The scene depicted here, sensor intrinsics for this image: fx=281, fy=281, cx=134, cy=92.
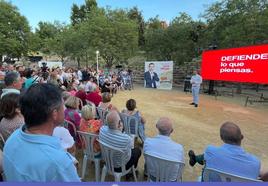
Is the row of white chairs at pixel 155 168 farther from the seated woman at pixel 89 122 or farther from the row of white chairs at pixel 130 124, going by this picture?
the row of white chairs at pixel 130 124

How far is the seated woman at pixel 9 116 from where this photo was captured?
3055 mm

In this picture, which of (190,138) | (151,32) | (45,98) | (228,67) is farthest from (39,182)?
(151,32)

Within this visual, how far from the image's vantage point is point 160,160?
314 centimetres

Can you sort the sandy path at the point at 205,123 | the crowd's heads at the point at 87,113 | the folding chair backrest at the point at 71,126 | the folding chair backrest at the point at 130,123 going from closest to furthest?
the crowd's heads at the point at 87,113 → the folding chair backrest at the point at 71,126 → the folding chair backrest at the point at 130,123 → the sandy path at the point at 205,123

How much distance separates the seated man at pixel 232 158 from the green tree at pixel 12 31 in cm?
3058

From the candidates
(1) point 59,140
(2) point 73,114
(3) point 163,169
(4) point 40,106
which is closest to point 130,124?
(2) point 73,114

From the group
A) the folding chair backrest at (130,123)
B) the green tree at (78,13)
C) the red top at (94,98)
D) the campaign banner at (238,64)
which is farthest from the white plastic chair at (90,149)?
the green tree at (78,13)

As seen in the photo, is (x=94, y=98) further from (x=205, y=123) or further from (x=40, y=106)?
(x=40, y=106)

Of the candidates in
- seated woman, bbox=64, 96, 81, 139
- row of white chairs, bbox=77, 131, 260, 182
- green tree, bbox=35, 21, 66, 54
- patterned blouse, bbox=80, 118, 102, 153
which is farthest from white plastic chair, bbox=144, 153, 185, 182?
green tree, bbox=35, 21, 66, 54

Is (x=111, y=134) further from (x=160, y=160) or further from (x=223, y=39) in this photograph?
(x=223, y=39)

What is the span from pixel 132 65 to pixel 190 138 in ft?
71.3

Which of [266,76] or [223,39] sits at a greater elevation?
[223,39]

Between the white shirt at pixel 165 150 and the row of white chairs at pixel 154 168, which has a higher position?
the white shirt at pixel 165 150

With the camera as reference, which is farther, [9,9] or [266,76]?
[9,9]
